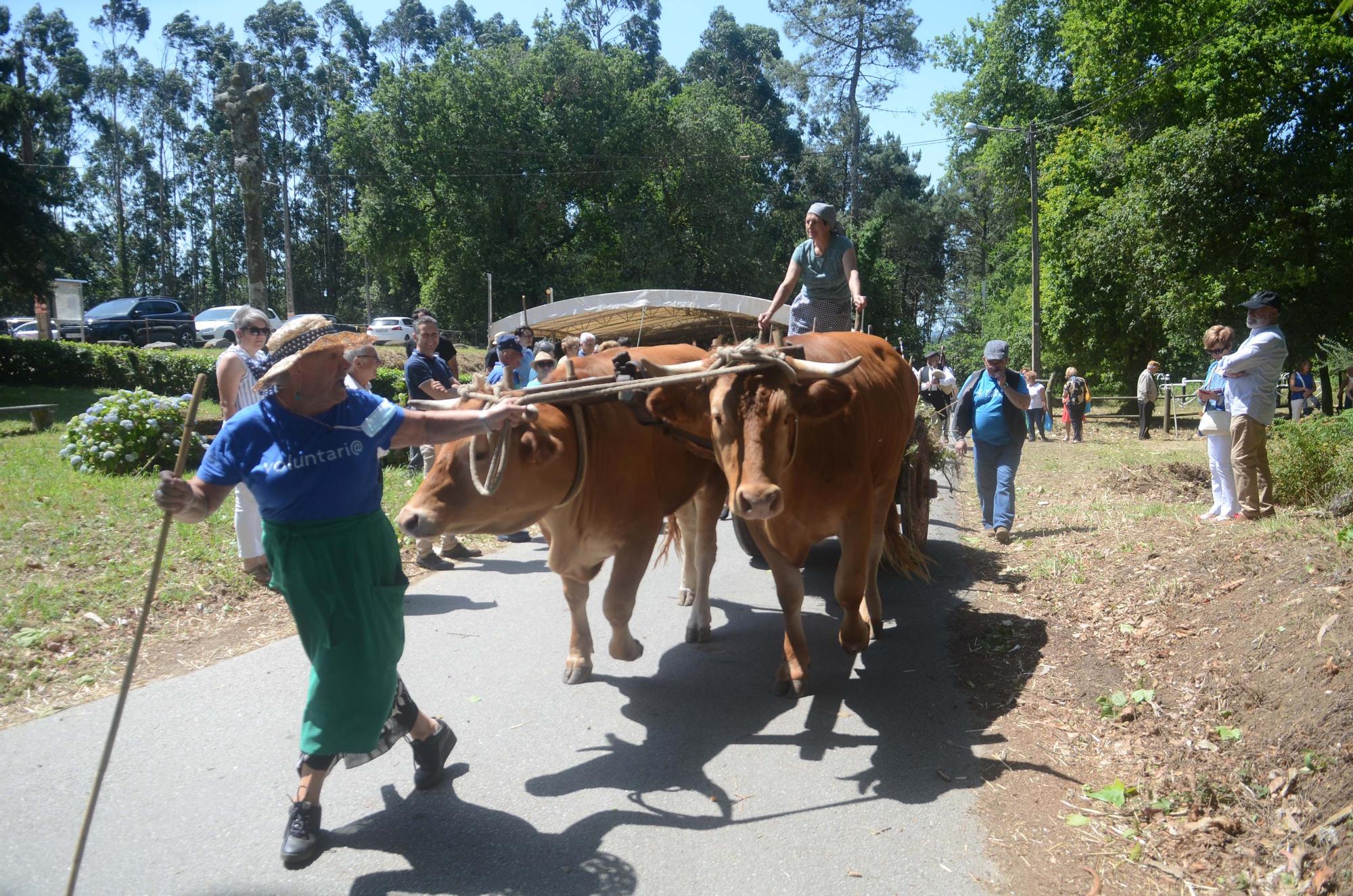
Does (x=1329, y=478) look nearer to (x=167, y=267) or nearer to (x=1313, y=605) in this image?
(x=1313, y=605)

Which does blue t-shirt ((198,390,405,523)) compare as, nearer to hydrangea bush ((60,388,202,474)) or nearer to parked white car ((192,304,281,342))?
hydrangea bush ((60,388,202,474))

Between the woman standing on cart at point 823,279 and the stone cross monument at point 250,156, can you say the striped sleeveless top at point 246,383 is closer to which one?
the woman standing on cart at point 823,279

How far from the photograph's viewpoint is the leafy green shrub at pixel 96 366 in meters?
20.4

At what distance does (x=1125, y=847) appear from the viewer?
3393mm

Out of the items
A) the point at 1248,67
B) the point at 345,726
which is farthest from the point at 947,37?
the point at 345,726

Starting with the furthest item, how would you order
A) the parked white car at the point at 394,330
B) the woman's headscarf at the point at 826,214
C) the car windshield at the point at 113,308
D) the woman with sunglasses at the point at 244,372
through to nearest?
1. the parked white car at the point at 394,330
2. the car windshield at the point at 113,308
3. the woman's headscarf at the point at 826,214
4. the woman with sunglasses at the point at 244,372

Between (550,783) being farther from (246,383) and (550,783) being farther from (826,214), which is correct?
(826,214)

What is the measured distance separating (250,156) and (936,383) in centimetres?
1553

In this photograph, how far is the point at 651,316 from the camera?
14086mm

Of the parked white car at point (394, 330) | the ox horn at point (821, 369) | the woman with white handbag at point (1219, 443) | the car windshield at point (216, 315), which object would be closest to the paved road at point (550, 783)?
the ox horn at point (821, 369)

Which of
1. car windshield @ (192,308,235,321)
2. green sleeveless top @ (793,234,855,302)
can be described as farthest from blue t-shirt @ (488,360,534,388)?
car windshield @ (192,308,235,321)

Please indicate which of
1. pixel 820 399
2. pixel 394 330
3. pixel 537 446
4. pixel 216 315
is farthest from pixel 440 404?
pixel 394 330

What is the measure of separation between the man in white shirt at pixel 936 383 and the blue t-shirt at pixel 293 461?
11837 mm

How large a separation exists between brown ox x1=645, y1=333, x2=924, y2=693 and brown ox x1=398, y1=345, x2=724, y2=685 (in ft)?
1.11
